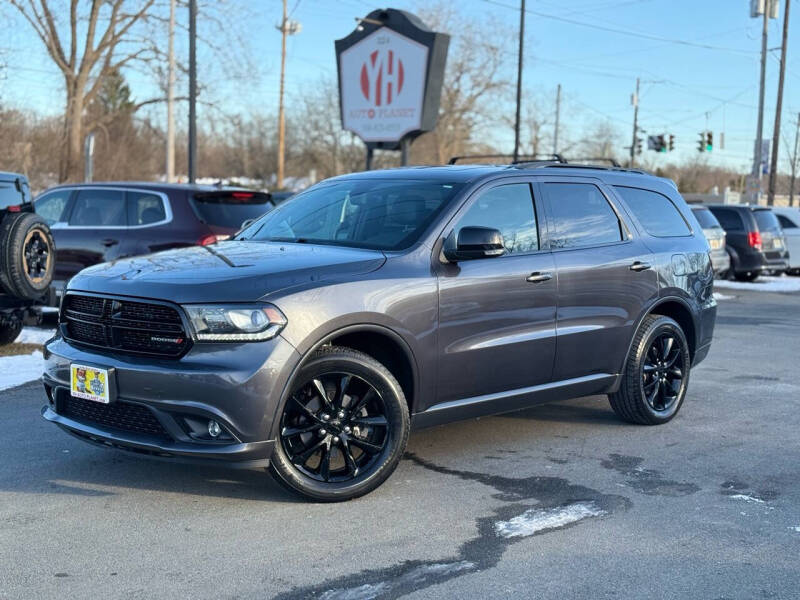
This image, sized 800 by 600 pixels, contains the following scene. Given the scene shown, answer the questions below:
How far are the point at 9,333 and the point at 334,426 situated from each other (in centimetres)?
572

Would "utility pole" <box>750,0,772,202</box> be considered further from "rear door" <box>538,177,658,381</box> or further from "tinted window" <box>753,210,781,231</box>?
"rear door" <box>538,177,658,381</box>

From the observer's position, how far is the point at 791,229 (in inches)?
949

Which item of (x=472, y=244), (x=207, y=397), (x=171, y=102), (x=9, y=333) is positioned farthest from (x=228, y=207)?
(x=171, y=102)

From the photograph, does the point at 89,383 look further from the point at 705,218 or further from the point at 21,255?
the point at 705,218

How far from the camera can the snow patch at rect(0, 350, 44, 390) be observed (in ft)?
26.1

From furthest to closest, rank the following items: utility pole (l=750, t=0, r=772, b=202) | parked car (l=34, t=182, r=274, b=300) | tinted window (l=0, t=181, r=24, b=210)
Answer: utility pole (l=750, t=0, r=772, b=202) → parked car (l=34, t=182, r=274, b=300) → tinted window (l=0, t=181, r=24, b=210)

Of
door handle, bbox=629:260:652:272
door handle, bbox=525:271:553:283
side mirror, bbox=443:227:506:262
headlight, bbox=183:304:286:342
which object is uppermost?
side mirror, bbox=443:227:506:262

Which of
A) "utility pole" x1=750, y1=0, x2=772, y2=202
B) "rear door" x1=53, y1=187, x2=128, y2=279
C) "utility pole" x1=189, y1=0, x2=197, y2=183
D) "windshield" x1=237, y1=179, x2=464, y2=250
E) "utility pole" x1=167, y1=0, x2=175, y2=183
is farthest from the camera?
"utility pole" x1=750, y1=0, x2=772, y2=202

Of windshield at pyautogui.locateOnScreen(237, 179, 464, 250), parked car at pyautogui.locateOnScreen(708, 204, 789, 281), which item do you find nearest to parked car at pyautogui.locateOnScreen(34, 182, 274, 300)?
windshield at pyautogui.locateOnScreen(237, 179, 464, 250)

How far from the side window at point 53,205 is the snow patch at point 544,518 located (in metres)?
8.60

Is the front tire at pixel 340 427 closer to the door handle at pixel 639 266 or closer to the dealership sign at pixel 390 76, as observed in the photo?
the door handle at pixel 639 266

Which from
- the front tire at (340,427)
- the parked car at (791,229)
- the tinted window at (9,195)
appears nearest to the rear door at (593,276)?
the front tire at (340,427)

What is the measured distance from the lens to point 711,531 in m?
4.58

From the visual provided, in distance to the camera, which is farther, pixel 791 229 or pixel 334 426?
pixel 791 229
